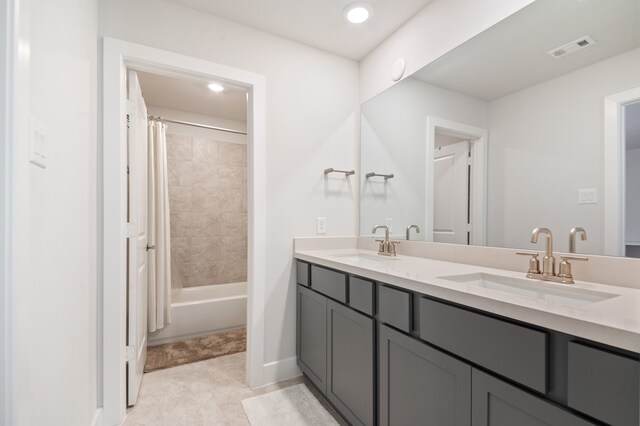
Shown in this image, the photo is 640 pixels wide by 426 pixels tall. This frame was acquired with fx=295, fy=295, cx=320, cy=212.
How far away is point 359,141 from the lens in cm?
237

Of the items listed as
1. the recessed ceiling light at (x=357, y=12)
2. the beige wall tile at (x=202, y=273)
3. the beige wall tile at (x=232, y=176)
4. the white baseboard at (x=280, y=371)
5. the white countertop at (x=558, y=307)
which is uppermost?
the recessed ceiling light at (x=357, y=12)

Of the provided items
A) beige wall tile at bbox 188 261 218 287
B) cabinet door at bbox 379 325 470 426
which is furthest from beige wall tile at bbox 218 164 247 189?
cabinet door at bbox 379 325 470 426

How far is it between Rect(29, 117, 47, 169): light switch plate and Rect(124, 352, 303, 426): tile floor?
1.48 metres

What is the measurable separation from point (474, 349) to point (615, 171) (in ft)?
2.72

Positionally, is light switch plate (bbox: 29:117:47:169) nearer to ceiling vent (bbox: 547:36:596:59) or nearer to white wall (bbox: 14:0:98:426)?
white wall (bbox: 14:0:98:426)

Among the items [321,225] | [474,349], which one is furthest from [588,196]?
[321,225]

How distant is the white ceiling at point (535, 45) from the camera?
3.47 feet

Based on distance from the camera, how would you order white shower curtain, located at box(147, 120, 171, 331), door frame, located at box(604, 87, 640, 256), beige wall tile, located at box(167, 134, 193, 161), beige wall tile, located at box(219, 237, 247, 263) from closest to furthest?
door frame, located at box(604, 87, 640, 256)
white shower curtain, located at box(147, 120, 171, 331)
beige wall tile, located at box(167, 134, 193, 161)
beige wall tile, located at box(219, 237, 247, 263)

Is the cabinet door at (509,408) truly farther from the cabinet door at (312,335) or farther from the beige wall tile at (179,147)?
the beige wall tile at (179,147)

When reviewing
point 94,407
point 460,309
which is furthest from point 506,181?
point 94,407

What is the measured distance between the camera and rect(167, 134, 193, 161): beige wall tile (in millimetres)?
3307

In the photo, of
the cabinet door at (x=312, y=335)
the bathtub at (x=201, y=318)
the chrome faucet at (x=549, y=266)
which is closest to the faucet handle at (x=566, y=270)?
the chrome faucet at (x=549, y=266)

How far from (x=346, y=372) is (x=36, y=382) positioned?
118 centimetres

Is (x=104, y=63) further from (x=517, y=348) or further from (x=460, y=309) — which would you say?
(x=517, y=348)
